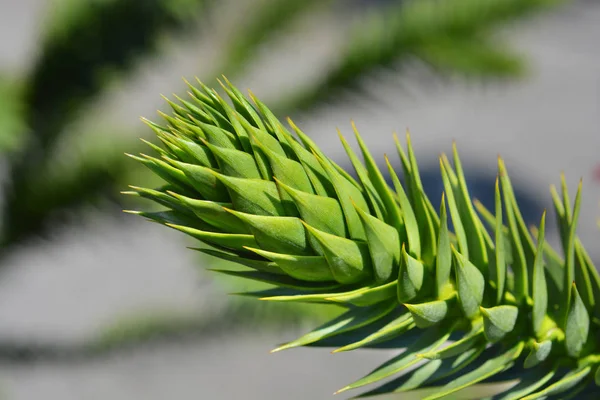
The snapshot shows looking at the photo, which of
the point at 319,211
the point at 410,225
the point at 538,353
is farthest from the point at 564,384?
the point at 319,211

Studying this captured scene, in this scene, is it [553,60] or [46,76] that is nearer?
[46,76]

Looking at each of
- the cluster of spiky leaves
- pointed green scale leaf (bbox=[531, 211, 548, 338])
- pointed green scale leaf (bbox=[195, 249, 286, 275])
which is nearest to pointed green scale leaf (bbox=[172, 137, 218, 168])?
the cluster of spiky leaves

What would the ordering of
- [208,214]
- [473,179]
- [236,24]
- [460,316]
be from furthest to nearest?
1. [473,179]
2. [236,24]
3. [460,316]
4. [208,214]

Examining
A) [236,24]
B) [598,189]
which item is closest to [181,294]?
[236,24]

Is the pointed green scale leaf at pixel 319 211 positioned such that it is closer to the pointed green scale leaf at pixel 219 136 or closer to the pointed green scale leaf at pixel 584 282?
the pointed green scale leaf at pixel 219 136

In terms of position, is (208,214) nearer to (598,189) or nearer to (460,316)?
(460,316)

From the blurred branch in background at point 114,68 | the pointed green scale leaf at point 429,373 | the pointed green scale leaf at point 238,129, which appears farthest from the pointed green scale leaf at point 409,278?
the blurred branch in background at point 114,68

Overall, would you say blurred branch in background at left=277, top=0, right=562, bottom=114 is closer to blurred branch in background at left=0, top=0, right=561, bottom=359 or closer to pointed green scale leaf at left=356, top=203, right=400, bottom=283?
blurred branch in background at left=0, top=0, right=561, bottom=359
